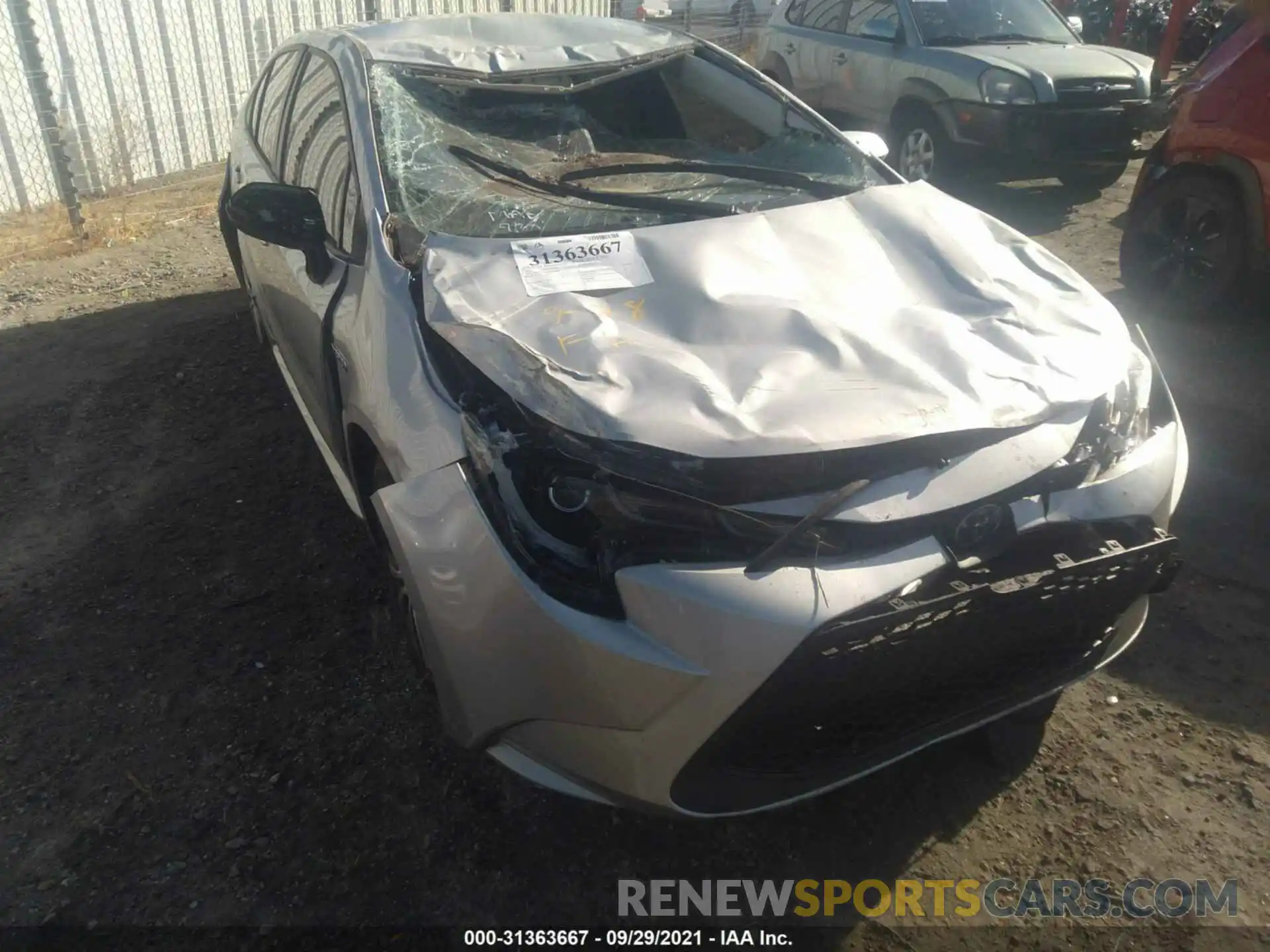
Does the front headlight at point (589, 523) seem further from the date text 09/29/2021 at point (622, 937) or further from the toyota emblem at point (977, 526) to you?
the date text 09/29/2021 at point (622, 937)

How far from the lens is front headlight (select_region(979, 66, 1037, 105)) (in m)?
6.64

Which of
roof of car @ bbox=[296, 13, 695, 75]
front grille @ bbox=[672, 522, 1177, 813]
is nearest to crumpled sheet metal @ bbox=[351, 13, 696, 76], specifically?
roof of car @ bbox=[296, 13, 695, 75]

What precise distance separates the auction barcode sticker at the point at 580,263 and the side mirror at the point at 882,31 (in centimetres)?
592

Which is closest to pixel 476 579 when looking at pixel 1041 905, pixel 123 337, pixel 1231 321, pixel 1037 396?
pixel 1037 396

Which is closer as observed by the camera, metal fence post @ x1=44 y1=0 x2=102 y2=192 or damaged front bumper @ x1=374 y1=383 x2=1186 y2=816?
damaged front bumper @ x1=374 y1=383 x2=1186 y2=816

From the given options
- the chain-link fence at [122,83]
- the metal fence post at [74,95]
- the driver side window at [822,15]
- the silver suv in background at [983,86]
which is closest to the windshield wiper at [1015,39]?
the silver suv in background at [983,86]

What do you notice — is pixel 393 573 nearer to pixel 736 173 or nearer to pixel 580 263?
pixel 580 263

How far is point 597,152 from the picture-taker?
3.47 m

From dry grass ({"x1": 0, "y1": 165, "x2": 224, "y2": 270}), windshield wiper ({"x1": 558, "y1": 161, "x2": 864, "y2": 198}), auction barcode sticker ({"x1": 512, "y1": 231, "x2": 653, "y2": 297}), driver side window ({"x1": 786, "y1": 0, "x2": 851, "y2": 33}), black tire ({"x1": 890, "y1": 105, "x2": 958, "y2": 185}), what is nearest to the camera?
auction barcode sticker ({"x1": 512, "y1": 231, "x2": 653, "y2": 297})

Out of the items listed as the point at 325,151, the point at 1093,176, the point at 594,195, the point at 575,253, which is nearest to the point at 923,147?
the point at 1093,176

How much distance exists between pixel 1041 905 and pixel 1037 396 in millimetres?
1183

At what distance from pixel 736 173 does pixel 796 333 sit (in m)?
1.17

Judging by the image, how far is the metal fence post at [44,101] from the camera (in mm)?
6711

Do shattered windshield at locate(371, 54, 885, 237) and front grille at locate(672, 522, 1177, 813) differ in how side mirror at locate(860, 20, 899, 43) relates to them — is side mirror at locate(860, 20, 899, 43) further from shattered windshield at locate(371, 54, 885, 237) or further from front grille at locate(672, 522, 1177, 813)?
front grille at locate(672, 522, 1177, 813)
